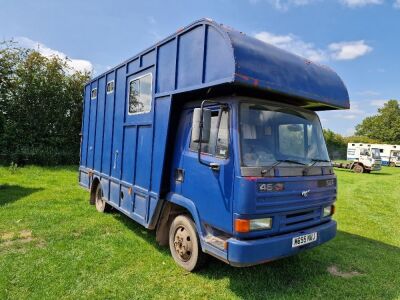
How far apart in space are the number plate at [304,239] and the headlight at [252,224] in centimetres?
42

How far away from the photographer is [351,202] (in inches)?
459

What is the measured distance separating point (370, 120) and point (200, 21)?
3092 inches

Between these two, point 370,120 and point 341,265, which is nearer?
point 341,265

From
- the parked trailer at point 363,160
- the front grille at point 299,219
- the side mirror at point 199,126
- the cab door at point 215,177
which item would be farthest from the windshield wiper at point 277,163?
the parked trailer at point 363,160

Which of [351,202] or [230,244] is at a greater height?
[230,244]

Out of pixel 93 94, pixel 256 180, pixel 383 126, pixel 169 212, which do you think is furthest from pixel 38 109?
pixel 383 126

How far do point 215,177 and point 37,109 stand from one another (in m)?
17.8

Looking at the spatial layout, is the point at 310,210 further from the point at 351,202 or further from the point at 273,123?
the point at 351,202

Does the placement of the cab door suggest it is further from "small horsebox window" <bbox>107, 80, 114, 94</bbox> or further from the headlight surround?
"small horsebox window" <bbox>107, 80, 114, 94</bbox>

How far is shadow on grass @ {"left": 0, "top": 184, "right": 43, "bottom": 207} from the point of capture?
29.3 feet

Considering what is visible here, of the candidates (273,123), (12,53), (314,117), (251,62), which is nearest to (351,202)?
(314,117)

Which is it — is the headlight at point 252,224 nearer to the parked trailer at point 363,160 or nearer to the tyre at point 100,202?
the tyre at point 100,202

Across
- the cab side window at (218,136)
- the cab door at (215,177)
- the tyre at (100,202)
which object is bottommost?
the tyre at (100,202)

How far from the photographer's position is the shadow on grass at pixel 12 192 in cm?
893
